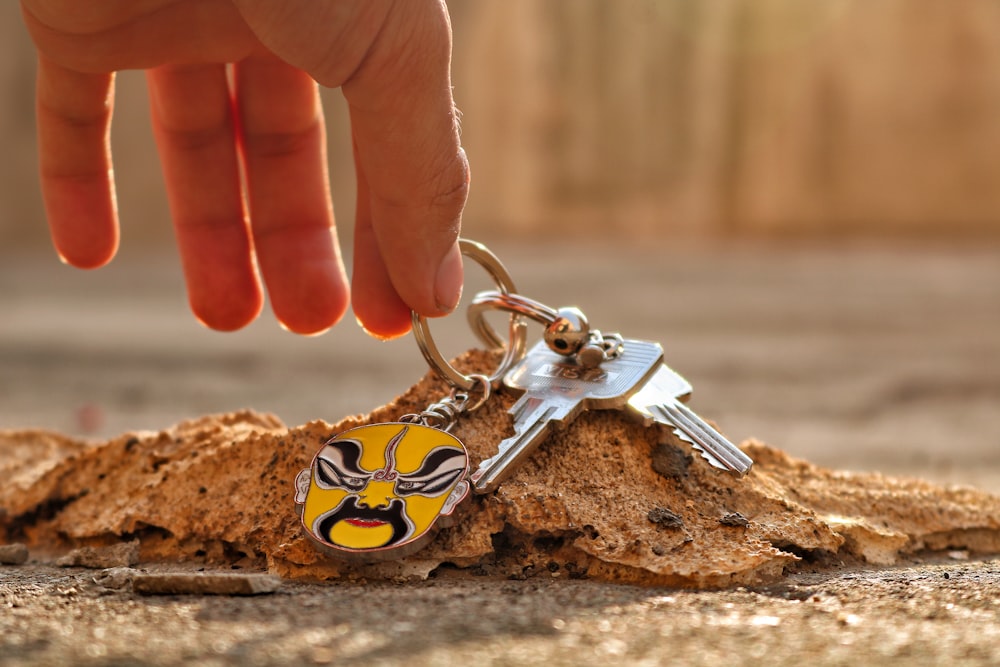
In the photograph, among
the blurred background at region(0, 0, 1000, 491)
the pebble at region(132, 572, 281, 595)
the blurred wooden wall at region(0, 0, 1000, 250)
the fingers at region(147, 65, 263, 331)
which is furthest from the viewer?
the blurred wooden wall at region(0, 0, 1000, 250)

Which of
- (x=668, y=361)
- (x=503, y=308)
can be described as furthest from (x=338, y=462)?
(x=668, y=361)

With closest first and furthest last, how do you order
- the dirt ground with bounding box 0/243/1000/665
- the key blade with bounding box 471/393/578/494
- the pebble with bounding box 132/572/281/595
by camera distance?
the dirt ground with bounding box 0/243/1000/665 < the pebble with bounding box 132/572/281/595 < the key blade with bounding box 471/393/578/494

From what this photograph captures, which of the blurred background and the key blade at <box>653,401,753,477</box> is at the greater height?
the blurred background

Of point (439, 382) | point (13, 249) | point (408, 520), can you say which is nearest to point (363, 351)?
point (439, 382)

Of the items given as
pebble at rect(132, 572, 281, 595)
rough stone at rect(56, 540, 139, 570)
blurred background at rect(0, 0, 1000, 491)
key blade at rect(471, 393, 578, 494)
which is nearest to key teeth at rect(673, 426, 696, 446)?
key blade at rect(471, 393, 578, 494)

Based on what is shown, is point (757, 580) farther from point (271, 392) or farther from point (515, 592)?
point (271, 392)

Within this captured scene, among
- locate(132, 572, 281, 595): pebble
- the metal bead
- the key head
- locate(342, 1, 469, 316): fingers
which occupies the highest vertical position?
locate(342, 1, 469, 316): fingers

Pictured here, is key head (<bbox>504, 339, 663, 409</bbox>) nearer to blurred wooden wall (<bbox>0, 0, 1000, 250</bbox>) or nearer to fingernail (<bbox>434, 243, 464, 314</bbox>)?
fingernail (<bbox>434, 243, 464, 314</bbox>)

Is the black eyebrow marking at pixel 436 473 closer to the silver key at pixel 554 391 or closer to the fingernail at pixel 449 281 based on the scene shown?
the silver key at pixel 554 391
